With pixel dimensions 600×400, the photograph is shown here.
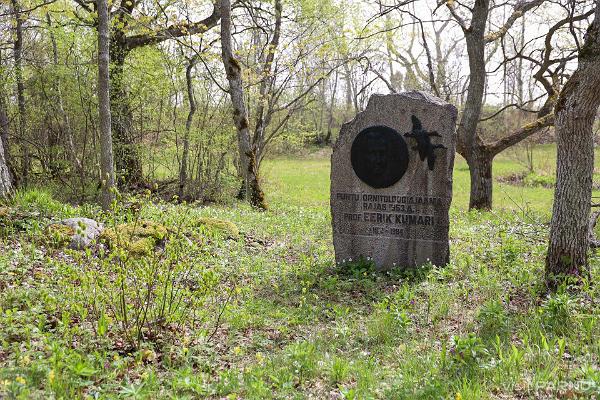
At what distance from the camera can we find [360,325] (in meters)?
4.94

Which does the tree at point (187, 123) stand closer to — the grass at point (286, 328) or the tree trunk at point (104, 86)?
the tree trunk at point (104, 86)

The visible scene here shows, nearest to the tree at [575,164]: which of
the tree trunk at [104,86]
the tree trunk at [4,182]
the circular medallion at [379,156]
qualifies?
the circular medallion at [379,156]

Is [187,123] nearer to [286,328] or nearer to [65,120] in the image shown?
[65,120]

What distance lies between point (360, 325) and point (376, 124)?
9.85 ft

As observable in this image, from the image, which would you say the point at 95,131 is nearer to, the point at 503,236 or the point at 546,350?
the point at 503,236

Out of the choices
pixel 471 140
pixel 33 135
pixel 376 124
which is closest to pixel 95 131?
pixel 33 135

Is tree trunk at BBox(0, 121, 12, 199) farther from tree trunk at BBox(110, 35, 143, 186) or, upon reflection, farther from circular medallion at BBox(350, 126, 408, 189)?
circular medallion at BBox(350, 126, 408, 189)

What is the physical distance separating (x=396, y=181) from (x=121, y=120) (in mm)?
9462

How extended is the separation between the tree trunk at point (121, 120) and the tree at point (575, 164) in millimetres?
10700

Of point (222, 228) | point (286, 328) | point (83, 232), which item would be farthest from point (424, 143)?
point (83, 232)

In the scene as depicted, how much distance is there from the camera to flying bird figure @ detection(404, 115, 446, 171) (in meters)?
6.53

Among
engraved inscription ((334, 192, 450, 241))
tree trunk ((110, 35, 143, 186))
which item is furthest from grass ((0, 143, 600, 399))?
tree trunk ((110, 35, 143, 186))

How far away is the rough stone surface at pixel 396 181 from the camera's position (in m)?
6.55

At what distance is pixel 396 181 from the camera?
6.70 metres
